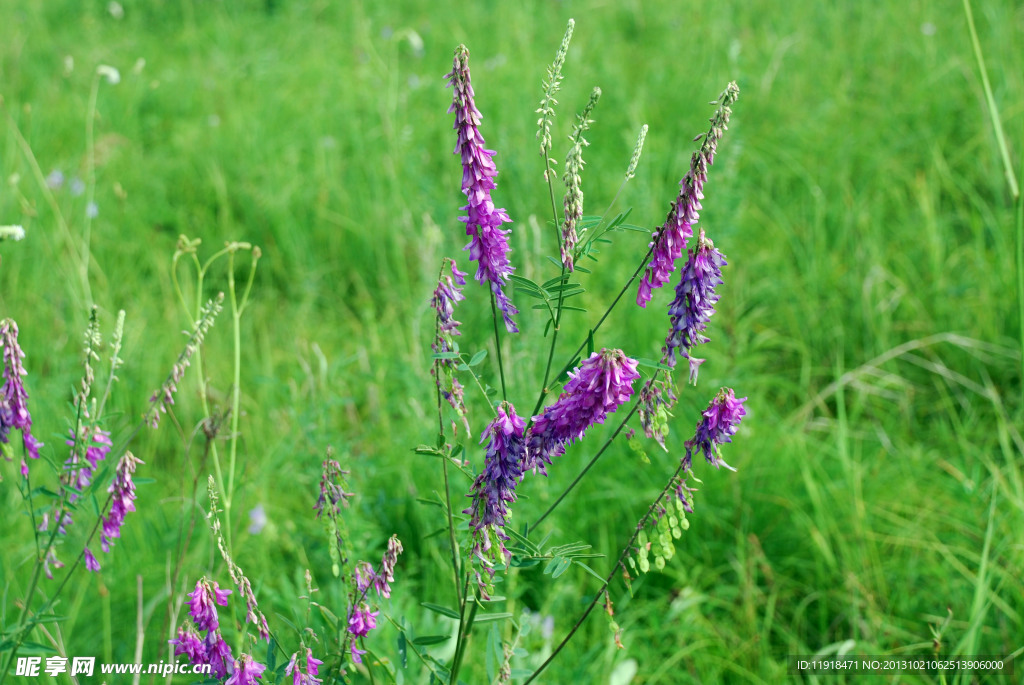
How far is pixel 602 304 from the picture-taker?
347cm

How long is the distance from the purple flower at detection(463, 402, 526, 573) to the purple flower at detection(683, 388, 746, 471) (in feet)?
0.90

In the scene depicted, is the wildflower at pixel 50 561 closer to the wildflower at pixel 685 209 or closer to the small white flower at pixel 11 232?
the small white flower at pixel 11 232

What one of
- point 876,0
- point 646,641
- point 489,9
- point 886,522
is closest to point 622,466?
point 646,641

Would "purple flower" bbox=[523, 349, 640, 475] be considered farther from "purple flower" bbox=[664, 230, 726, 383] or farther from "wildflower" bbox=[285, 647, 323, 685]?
"wildflower" bbox=[285, 647, 323, 685]

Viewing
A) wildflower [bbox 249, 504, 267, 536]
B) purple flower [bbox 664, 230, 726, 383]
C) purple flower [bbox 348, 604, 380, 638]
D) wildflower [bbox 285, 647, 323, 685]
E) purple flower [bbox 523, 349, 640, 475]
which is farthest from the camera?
wildflower [bbox 249, 504, 267, 536]

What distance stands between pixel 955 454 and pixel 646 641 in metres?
1.31

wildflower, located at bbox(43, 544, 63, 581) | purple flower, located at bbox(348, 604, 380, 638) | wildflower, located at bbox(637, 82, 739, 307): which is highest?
wildflower, located at bbox(637, 82, 739, 307)

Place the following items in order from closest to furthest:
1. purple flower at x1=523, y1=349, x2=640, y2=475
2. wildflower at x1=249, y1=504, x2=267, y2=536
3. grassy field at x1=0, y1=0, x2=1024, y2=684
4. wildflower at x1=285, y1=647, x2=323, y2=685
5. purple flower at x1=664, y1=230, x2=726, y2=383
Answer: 1. purple flower at x1=523, y1=349, x2=640, y2=475
2. purple flower at x1=664, y1=230, x2=726, y2=383
3. wildflower at x1=285, y1=647, x2=323, y2=685
4. grassy field at x1=0, y1=0, x2=1024, y2=684
5. wildflower at x1=249, y1=504, x2=267, y2=536

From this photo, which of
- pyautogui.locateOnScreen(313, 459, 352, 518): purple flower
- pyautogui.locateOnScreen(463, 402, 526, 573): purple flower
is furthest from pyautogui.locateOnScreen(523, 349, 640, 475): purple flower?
pyautogui.locateOnScreen(313, 459, 352, 518): purple flower

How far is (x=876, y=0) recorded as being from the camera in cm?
529

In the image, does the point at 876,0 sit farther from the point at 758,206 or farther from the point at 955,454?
the point at 955,454

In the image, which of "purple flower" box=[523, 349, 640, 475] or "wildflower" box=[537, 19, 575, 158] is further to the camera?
"wildflower" box=[537, 19, 575, 158]

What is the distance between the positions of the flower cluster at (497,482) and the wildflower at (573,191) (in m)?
0.25

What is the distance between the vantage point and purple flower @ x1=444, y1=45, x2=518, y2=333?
3.71 feet
